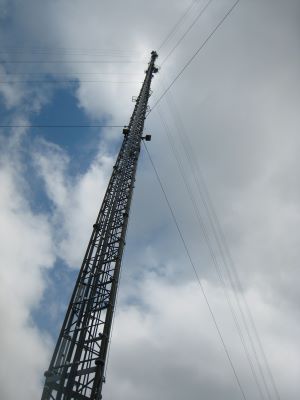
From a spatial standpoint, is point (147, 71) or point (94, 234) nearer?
point (94, 234)

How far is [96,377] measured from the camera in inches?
474

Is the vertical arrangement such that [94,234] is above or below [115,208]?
below

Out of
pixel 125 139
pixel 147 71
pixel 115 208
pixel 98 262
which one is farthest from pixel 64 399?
pixel 147 71

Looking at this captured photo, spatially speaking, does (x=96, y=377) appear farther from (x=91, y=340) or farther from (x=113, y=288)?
(x=113, y=288)

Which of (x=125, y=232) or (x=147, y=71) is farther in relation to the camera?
(x=147, y=71)

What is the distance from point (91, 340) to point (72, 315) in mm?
1675

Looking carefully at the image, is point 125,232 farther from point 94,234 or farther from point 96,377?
point 96,377

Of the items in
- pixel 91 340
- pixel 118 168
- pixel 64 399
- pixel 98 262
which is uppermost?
pixel 118 168

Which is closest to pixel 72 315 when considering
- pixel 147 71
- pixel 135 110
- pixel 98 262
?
pixel 98 262

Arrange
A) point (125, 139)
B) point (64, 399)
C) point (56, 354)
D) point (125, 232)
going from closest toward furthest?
point (64, 399) → point (56, 354) → point (125, 232) → point (125, 139)

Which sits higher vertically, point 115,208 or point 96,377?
point 115,208

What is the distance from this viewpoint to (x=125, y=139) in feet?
85.0

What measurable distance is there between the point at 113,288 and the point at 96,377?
3721 mm

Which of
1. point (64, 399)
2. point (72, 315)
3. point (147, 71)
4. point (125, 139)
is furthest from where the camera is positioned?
point (147, 71)
